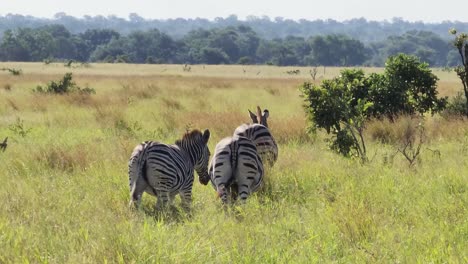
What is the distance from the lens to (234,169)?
22.6ft

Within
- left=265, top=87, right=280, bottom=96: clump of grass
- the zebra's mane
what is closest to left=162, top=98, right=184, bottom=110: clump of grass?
left=265, top=87, right=280, bottom=96: clump of grass

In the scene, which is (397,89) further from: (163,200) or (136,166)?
(136,166)

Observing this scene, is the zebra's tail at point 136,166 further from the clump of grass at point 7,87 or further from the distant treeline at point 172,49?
the distant treeline at point 172,49

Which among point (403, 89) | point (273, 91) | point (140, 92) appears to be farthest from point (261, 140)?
point (273, 91)

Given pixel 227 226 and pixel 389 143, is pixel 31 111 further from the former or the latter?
pixel 227 226

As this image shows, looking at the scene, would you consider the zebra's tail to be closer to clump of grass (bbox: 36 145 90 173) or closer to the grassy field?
the grassy field

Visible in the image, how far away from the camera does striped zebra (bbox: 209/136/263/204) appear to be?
6805 millimetres

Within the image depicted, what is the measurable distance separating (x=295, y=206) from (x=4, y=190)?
3.53 metres

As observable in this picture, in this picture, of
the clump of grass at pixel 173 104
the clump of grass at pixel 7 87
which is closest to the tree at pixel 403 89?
the clump of grass at pixel 173 104

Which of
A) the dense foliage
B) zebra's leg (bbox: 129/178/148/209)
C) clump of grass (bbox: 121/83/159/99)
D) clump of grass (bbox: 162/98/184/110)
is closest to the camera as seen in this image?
zebra's leg (bbox: 129/178/148/209)

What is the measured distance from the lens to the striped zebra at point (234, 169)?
680cm

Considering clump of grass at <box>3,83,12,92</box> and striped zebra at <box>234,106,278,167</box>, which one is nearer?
striped zebra at <box>234,106,278,167</box>

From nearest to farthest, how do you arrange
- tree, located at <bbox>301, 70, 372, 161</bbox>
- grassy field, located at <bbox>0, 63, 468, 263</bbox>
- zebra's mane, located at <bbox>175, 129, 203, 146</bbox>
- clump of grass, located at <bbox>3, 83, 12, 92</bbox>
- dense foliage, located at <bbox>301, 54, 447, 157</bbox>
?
grassy field, located at <bbox>0, 63, 468, 263</bbox> → zebra's mane, located at <bbox>175, 129, 203, 146</bbox> → tree, located at <bbox>301, 70, 372, 161</bbox> → dense foliage, located at <bbox>301, 54, 447, 157</bbox> → clump of grass, located at <bbox>3, 83, 12, 92</bbox>

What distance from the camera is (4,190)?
7199mm
